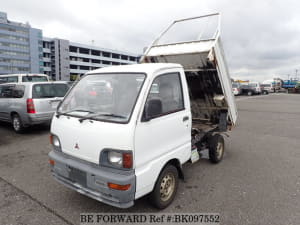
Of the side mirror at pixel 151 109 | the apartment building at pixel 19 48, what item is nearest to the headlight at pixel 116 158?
the side mirror at pixel 151 109

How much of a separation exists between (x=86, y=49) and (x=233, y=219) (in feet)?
300

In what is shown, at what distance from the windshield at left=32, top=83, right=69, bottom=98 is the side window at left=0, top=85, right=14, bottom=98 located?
1.24 metres

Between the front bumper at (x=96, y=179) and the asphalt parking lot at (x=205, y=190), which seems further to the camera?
the asphalt parking lot at (x=205, y=190)

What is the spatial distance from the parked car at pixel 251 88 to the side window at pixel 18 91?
105ft

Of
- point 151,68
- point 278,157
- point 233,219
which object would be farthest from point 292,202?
point 151,68

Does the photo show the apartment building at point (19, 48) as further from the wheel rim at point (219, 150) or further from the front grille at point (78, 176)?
the front grille at point (78, 176)

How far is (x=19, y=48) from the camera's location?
2953 inches

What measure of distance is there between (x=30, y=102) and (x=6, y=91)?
1.76m

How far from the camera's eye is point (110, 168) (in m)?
2.57

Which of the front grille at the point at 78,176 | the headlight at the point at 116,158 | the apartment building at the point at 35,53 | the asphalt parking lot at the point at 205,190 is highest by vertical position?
the apartment building at the point at 35,53

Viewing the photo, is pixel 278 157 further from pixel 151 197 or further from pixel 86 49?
pixel 86 49

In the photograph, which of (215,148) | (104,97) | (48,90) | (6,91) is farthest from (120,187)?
(6,91)

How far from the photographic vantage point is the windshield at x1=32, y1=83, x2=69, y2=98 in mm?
6923

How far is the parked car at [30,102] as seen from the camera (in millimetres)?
6820
